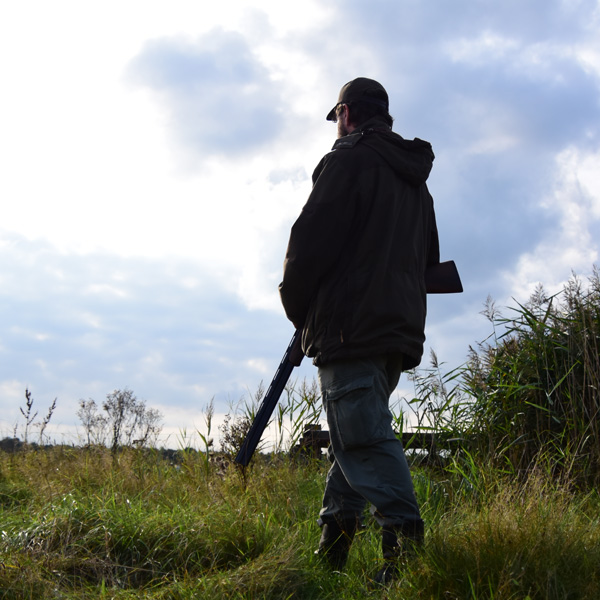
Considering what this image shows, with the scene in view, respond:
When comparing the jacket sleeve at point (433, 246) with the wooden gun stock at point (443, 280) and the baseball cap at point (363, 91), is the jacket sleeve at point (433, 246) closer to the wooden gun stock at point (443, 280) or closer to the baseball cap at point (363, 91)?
the wooden gun stock at point (443, 280)

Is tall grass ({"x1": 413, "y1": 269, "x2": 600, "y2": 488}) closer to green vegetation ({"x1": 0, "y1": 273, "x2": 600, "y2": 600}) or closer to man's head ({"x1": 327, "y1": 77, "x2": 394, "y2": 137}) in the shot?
green vegetation ({"x1": 0, "y1": 273, "x2": 600, "y2": 600})

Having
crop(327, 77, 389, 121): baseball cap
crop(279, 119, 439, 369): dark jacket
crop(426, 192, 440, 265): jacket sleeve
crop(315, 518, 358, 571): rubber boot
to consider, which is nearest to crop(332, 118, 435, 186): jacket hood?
crop(279, 119, 439, 369): dark jacket

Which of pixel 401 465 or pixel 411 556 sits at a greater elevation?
pixel 401 465

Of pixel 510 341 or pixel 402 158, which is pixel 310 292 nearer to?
pixel 402 158

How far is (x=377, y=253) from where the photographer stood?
9.53 ft

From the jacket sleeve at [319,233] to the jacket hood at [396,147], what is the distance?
16cm

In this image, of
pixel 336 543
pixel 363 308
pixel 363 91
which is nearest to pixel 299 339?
pixel 363 308

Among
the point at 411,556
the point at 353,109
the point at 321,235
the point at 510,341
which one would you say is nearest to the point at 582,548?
the point at 411,556

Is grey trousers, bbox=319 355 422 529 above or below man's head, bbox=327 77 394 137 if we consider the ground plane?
below

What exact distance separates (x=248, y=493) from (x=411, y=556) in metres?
1.97

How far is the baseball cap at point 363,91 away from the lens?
3.25 metres

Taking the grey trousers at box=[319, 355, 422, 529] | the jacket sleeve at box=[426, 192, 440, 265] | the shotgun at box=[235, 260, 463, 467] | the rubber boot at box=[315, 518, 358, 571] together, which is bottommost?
the rubber boot at box=[315, 518, 358, 571]

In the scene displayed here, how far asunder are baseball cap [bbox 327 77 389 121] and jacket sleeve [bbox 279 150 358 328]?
42cm

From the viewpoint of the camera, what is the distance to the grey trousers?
2.72 m
